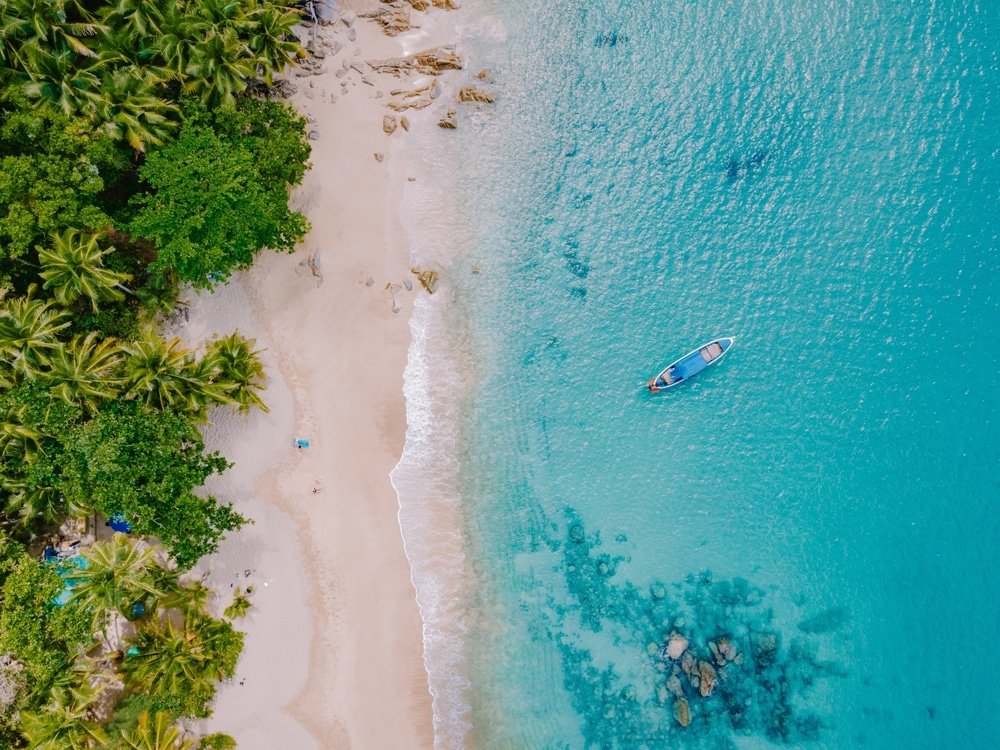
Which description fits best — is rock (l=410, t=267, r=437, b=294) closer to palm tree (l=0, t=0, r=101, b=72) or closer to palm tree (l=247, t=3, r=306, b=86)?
palm tree (l=247, t=3, r=306, b=86)

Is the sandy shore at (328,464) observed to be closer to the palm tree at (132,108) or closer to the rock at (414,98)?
the rock at (414,98)

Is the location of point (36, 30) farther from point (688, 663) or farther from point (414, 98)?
point (688, 663)

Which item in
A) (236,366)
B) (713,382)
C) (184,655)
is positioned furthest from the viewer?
(713,382)

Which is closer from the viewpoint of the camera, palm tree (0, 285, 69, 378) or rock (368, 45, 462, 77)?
palm tree (0, 285, 69, 378)

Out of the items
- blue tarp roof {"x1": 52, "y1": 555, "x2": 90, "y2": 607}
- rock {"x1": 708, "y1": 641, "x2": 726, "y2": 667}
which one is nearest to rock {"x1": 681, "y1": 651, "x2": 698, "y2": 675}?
rock {"x1": 708, "y1": 641, "x2": 726, "y2": 667}

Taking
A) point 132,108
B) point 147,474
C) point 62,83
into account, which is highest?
point 132,108

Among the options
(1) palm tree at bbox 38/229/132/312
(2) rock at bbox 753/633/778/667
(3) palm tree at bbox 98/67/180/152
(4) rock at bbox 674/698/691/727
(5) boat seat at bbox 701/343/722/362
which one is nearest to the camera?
(1) palm tree at bbox 38/229/132/312

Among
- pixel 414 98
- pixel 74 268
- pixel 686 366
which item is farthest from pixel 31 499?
pixel 686 366

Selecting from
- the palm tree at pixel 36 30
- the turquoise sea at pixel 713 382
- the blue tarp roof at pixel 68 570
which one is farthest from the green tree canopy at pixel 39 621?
the palm tree at pixel 36 30
